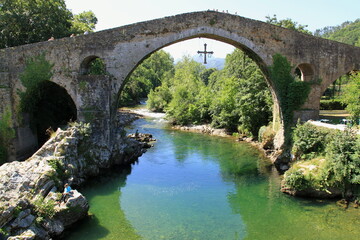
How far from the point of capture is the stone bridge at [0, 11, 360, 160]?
14.3 m

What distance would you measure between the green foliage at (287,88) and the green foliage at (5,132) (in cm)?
1346

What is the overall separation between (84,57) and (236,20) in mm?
7733

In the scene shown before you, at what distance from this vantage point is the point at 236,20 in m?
15.0

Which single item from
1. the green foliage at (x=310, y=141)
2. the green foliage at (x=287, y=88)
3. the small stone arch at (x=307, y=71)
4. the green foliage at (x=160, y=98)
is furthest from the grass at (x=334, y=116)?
the green foliage at (x=160, y=98)

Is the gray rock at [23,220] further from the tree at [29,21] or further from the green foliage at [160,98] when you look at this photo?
the green foliage at [160,98]

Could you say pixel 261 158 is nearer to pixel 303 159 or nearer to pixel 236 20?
pixel 303 159

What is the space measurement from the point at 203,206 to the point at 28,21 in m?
15.8

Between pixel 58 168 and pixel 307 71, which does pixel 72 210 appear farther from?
pixel 307 71

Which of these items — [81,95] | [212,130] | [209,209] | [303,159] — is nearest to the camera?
[209,209]

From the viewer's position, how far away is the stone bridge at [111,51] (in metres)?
14.3

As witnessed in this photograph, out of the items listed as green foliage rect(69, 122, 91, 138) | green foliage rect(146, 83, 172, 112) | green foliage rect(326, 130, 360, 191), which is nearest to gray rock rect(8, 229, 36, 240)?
green foliage rect(69, 122, 91, 138)

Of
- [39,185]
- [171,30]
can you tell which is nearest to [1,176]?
[39,185]

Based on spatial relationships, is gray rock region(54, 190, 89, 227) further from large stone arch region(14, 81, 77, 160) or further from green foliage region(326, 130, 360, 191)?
green foliage region(326, 130, 360, 191)

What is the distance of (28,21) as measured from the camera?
731 inches
